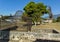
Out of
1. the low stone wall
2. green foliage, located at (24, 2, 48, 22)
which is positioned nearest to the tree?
green foliage, located at (24, 2, 48, 22)

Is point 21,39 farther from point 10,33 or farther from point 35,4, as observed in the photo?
point 35,4

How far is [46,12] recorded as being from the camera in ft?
85.6

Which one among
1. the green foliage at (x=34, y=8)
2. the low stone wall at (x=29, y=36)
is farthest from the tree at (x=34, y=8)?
the low stone wall at (x=29, y=36)

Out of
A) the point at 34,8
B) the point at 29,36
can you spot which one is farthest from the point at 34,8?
the point at 29,36

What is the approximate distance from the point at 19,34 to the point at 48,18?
57.9ft

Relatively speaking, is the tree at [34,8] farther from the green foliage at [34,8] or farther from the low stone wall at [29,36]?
the low stone wall at [29,36]

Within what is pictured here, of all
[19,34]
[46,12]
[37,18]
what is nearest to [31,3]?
[46,12]

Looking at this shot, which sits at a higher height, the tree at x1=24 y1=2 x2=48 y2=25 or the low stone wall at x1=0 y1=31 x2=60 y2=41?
the tree at x1=24 y1=2 x2=48 y2=25

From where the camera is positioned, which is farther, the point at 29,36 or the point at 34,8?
the point at 34,8

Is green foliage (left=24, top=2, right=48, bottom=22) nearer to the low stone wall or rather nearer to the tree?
the tree

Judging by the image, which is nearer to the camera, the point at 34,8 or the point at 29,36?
the point at 29,36

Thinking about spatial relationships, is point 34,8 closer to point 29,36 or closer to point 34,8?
point 34,8

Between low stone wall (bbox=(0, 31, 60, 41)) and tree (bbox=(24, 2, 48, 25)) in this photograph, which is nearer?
low stone wall (bbox=(0, 31, 60, 41))

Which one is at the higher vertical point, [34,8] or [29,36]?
[34,8]
